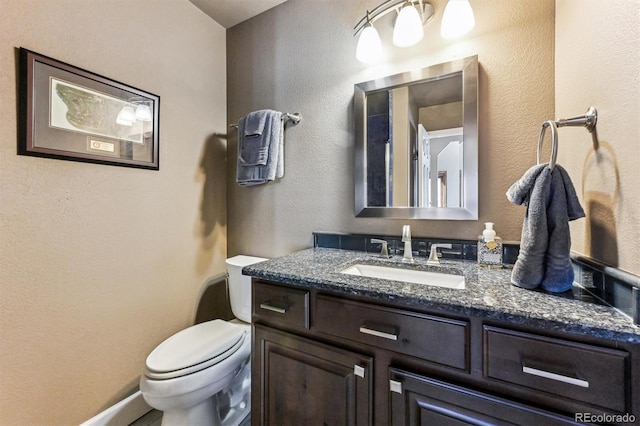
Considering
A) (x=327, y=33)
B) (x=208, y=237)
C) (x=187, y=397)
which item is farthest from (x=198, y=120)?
(x=187, y=397)

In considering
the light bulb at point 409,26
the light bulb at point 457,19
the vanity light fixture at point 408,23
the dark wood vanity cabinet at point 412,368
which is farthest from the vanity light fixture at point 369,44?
the dark wood vanity cabinet at point 412,368

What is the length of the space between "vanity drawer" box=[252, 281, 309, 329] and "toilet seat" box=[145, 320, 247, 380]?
357mm

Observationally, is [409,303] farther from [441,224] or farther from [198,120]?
[198,120]

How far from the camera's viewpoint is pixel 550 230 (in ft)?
2.54

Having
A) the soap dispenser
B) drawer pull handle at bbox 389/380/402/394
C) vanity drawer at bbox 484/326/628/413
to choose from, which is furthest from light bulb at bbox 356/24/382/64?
drawer pull handle at bbox 389/380/402/394

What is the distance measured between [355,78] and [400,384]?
1429mm

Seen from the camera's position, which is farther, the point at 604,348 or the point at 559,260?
the point at 559,260

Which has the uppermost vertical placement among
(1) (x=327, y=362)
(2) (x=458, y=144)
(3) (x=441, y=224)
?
(2) (x=458, y=144)

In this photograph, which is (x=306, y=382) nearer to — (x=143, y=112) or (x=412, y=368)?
(x=412, y=368)

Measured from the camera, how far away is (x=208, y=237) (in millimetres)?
1871

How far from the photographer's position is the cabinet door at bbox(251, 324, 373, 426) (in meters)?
0.84

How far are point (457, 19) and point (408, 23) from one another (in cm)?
21

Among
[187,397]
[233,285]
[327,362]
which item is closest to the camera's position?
[327,362]

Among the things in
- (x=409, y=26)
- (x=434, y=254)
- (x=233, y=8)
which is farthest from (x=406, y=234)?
(x=233, y=8)
